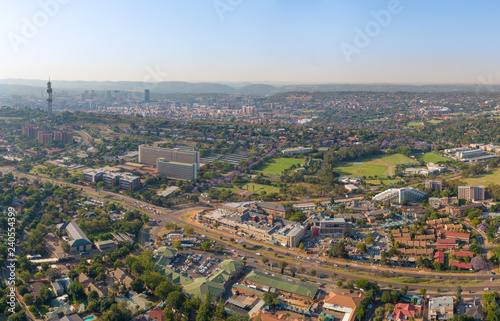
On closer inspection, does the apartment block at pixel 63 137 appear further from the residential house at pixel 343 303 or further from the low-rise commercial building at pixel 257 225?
the residential house at pixel 343 303

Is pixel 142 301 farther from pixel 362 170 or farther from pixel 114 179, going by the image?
pixel 362 170

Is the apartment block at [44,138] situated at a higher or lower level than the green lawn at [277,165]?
higher

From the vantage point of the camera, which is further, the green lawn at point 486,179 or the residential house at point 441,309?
the green lawn at point 486,179

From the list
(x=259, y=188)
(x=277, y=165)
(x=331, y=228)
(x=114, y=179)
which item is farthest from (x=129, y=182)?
(x=331, y=228)

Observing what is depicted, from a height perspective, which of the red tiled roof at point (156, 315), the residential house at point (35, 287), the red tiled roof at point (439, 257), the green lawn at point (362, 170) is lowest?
the red tiled roof at point (156, 315)

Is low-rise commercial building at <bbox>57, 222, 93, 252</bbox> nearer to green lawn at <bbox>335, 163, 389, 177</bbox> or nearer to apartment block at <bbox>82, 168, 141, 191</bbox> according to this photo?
apartment block at <bbox>82, 168, 141, 191</bbox>

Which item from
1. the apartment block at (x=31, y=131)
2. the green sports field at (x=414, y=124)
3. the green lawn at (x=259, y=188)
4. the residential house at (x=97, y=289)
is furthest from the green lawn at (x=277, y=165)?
the green sports field at (x=414, y=124)

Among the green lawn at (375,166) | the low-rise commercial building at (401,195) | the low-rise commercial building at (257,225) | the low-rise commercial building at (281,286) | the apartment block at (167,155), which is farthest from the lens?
the apartment block at (167,155)

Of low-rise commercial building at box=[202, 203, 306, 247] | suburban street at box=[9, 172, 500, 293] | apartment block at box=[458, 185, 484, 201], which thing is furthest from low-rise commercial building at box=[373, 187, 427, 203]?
suburban street at box=[9, 172, 500, 293]
